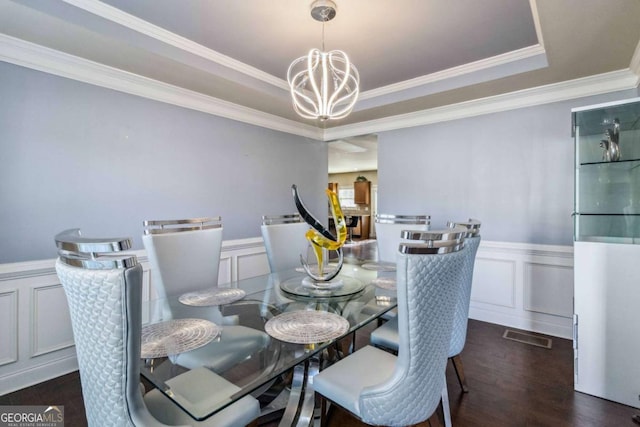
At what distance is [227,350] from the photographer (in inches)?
46.3

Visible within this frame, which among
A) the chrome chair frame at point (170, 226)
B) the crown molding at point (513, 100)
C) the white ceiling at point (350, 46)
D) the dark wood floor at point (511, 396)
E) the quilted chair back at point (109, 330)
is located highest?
the white ceiling at point (350, 46)

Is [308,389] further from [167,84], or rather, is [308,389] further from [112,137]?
[167,84]

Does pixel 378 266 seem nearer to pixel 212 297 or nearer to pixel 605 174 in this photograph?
pixel 212 297

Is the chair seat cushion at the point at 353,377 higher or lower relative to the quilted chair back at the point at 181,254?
lower

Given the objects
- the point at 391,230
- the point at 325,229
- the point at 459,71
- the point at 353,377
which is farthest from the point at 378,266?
the point at 459,71

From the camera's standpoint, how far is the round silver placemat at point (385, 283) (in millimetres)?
1878

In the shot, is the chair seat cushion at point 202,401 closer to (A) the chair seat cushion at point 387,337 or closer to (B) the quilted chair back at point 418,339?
(B) the quilted chair back at point 418,339

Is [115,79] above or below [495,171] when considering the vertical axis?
above

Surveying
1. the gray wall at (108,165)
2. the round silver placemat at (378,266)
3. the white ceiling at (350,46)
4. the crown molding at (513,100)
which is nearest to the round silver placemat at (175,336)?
the round silver placemat at (378,266)

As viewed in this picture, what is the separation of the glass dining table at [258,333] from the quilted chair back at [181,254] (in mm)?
225

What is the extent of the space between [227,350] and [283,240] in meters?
1.40

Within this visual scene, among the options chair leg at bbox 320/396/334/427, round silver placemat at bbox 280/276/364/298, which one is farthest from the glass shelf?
chair leg at bbox 320/396/334/427

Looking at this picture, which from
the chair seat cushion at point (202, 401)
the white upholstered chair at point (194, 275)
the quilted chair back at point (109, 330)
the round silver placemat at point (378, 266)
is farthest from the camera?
the round silver placemat at point (378, 266)

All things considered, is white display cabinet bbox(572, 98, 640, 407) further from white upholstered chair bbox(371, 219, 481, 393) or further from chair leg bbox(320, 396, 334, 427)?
chair leg bbox(320, 396, 334, 427)
